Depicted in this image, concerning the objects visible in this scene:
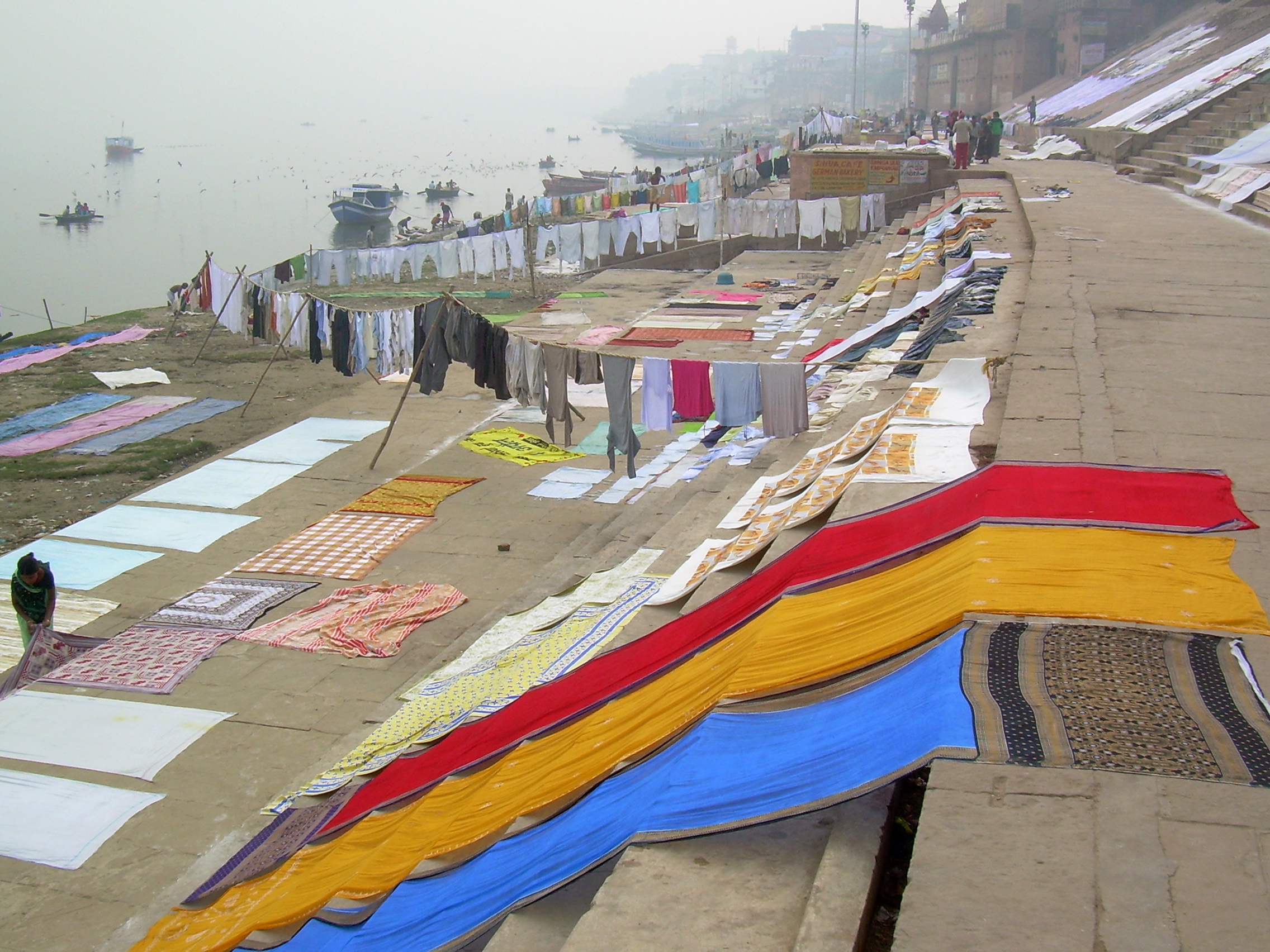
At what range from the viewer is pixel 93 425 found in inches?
647

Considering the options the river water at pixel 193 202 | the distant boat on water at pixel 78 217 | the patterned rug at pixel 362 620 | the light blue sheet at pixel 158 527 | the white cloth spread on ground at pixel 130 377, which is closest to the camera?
the patterned rug at pixel 362 620

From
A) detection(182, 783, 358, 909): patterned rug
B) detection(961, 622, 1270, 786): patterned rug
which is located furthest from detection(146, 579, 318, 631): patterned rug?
detection(961, 622, 1270, 786): patterned rug

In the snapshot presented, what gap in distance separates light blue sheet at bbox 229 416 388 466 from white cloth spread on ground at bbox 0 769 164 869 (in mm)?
7436

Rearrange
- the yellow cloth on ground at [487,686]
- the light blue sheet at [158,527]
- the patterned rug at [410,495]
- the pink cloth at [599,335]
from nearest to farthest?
the yellow cloth on ground at [487,686]
the light blue sheet at [158,527]
the patterned rug at [410,495]
the pink cloth at [599,335]

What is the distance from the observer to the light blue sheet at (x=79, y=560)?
1081 centimetres

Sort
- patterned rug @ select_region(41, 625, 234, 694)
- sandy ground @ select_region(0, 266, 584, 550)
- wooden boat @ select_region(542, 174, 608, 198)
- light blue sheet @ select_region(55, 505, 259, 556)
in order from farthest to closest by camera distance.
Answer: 1. wooden boat @ select_region(542, 174, 608, 198)
2. sandy ground @ select_region(0, 266, 584, 550)
3. light blue sheet @ select_region(55, 505, 259, 556)
4. patterned rug @ select_region(41, 625, 234, 694)

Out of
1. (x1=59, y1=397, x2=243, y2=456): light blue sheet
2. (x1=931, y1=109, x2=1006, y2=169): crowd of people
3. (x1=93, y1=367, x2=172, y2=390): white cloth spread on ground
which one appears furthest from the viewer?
(x1=931, y1=109, x2=1006, y2=169): crowd of people

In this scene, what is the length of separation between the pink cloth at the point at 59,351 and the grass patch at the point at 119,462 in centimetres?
636

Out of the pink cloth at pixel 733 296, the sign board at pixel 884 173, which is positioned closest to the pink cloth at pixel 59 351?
the pink cloth at pixel 733 296

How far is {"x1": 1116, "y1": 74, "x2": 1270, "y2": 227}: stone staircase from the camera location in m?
21.2

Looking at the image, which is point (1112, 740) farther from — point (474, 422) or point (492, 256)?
point (492, 256)

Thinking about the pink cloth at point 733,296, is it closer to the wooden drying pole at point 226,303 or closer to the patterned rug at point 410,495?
the wooden drying pole at point 226,303

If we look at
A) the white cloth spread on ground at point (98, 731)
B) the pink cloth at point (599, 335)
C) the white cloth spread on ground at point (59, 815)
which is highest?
the pink cloth at point (599, 335)

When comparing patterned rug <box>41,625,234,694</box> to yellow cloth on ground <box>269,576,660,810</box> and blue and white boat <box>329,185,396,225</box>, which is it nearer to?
yellow cloth on ground <box>269,576,660,810</box>
